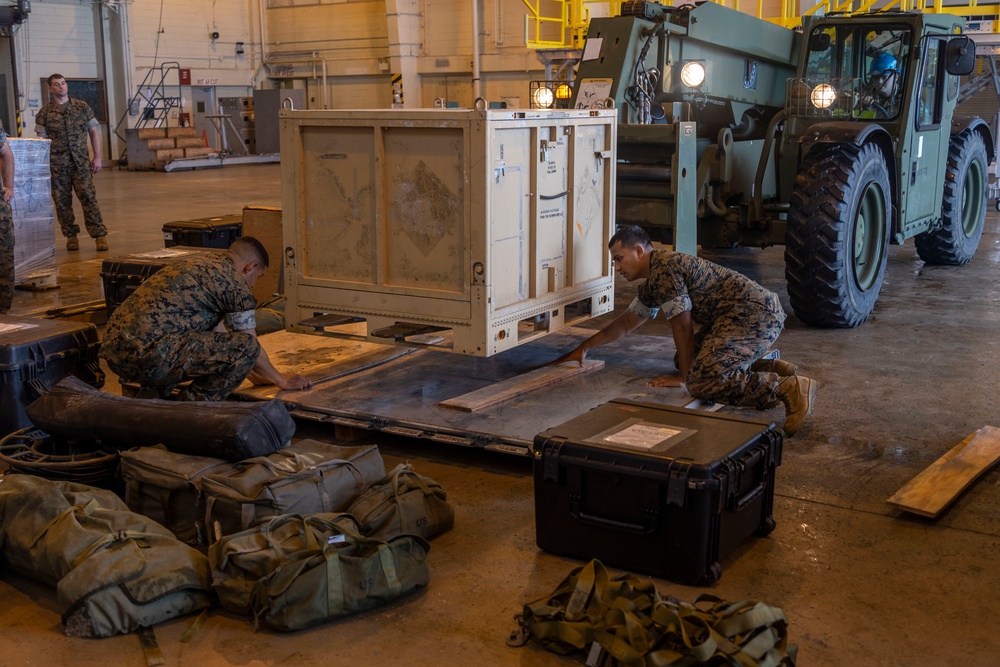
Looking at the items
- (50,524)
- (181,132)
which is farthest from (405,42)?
(50,524)

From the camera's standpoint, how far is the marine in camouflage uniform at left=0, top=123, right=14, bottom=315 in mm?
8922

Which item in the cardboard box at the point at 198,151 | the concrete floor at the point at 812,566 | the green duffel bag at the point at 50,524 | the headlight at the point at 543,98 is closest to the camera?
the concrete floor at the point at 812,566

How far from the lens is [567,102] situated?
9.91 metres

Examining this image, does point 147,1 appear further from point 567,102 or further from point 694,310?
point 694,310

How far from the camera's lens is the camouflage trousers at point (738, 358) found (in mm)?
5652

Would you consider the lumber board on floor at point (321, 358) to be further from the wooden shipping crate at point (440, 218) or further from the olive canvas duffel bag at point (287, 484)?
the olive canvas duffel bag at point (287, 484)

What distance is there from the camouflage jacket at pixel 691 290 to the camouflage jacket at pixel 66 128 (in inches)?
329

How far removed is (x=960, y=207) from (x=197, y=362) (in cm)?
801

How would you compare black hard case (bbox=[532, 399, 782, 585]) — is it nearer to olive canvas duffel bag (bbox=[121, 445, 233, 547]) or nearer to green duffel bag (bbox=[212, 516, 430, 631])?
green duffel bag (bbox=[212, 516, 430, 631])

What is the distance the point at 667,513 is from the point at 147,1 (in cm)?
2443

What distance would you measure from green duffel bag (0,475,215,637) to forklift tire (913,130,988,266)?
8.62 meters

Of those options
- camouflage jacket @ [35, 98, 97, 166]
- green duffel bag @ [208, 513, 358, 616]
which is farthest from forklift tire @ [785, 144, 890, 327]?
camouflage jacket @ [35, 98, 97, 166]

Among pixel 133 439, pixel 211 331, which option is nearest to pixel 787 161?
pixel 211 331

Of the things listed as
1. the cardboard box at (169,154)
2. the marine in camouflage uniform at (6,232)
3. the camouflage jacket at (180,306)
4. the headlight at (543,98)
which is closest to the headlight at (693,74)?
the headlight at (543,98)
